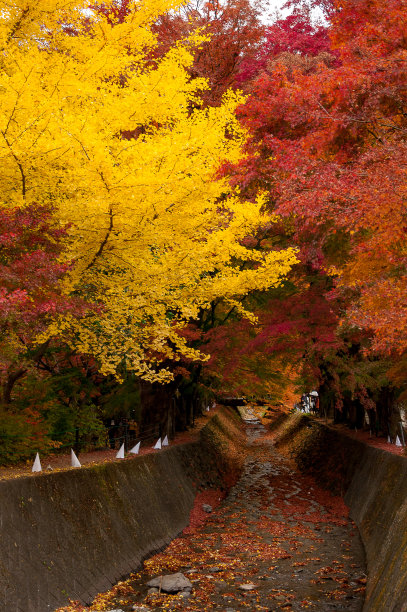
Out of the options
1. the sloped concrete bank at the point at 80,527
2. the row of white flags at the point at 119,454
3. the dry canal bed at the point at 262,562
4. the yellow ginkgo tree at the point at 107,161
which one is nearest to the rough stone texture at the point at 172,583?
the dry canal bed at the point at 262,562

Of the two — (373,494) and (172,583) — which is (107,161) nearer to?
(172,583)

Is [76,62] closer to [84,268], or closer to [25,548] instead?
[84,268]

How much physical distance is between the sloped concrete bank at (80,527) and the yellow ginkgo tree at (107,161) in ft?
8.61

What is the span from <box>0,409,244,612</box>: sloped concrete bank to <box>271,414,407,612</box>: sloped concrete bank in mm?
4369

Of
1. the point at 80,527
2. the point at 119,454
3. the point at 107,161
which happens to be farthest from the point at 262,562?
the point at 107,161

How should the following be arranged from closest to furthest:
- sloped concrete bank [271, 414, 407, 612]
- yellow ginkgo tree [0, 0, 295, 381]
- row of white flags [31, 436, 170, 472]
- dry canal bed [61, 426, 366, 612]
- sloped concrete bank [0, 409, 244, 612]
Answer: sloped concrete bank [0, 409, 244, 612] → sloped concrete bank [271, 414, 407, 612] → yellow ginkgo tree [0, 0, 295, 381] → dry canal bed [61, 426, 366, 612] → row of white flags [31, 436, 170, 472]

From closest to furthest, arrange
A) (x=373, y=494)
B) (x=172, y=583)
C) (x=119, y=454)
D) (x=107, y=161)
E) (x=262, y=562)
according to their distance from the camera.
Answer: (x=107, y=161), (x=172, y=583), (x=262, y=562), (x=119, y=454), (x=373, y=494)

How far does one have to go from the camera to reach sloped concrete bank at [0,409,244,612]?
6.98m

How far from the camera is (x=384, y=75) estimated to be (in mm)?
8797

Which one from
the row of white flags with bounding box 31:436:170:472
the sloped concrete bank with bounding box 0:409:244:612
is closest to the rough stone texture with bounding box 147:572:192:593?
the sloped concrete bank with bounding box 0:409:244:612

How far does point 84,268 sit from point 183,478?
9648mm

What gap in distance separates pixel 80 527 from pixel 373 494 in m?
7.89

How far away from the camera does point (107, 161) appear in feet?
27.4

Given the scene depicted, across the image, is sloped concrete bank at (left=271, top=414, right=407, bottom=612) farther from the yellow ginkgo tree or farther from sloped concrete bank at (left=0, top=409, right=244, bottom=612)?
the yellow ginkgo tree
